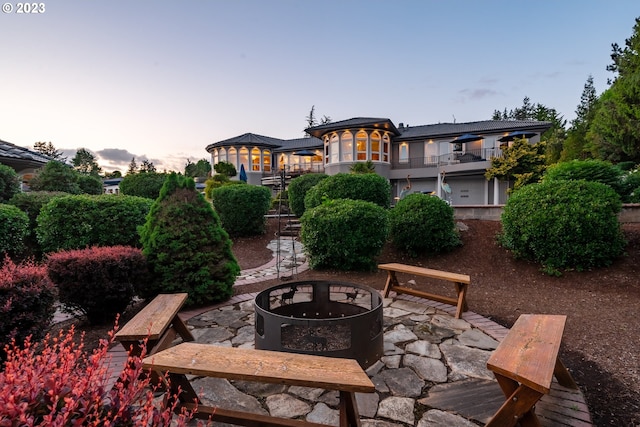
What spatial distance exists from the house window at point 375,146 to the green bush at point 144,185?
13.4 meters

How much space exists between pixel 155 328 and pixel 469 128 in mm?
24619

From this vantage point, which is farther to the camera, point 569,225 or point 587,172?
point 587,172

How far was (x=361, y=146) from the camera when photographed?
21578 millimetres

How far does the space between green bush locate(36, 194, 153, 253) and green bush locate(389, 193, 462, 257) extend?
20.6 feet

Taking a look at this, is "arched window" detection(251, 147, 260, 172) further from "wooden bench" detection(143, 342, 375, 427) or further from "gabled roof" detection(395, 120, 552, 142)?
"wooden bench" detection(143, 342, 375, 427)

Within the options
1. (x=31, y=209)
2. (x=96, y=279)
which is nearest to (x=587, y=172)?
(x=96, y=279)

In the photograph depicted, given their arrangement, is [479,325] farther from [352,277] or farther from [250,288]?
[250,288]

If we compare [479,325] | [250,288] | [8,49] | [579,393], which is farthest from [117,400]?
[8,49]

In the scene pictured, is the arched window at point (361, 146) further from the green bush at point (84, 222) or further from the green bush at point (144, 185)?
the green bush at point (84, 222)

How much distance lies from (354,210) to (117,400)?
6.12 metres

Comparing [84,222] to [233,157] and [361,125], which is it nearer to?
[361,125]

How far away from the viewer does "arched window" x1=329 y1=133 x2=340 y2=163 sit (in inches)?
868

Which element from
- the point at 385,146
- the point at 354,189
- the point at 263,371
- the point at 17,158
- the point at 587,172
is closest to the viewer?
the point at 263,371

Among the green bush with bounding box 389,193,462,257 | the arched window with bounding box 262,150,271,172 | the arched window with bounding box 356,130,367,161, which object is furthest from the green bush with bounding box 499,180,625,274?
the arched window with bounding box 262,150,271,172
